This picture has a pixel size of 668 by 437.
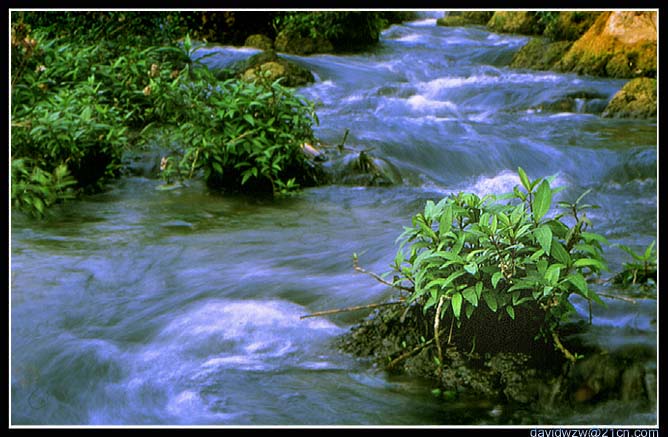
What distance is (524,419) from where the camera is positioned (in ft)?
9.20

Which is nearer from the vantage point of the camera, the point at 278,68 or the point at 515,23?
the point at 278,68

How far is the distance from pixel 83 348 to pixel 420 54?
19.7ft

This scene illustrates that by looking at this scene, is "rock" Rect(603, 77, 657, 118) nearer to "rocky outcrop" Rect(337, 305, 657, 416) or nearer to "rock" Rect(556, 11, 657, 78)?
"rock" Rect(556, 11, 657, 78)

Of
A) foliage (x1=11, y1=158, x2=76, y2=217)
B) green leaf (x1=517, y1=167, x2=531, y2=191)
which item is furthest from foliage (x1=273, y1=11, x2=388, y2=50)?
green leaf (x1=517, y1=167, x2=531, y2=191)

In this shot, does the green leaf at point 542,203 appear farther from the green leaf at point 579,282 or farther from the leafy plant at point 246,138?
the leafy plant at point 246,138

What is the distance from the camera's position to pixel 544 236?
9.36 ft

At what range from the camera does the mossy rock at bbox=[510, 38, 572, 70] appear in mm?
8375

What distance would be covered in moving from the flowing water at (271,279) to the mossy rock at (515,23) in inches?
57.4

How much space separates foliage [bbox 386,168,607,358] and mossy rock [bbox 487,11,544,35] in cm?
547

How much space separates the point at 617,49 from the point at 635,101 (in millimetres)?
1307

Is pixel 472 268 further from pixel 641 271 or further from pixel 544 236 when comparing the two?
pixel 641 271

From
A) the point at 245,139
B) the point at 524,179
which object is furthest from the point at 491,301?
the point at 245,139

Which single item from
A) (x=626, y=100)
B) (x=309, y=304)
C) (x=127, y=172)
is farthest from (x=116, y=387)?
(x=626, y=100)
